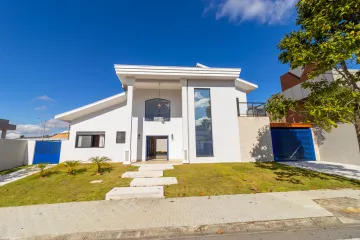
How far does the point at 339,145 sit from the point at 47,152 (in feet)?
76.0

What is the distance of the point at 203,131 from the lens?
1234 centimetres

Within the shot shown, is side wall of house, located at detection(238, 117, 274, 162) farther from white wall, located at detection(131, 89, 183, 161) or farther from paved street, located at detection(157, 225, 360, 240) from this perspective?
paved street, located at detection(157, 225, 360, 240)

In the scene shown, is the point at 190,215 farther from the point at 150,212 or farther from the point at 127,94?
the point at 127,94

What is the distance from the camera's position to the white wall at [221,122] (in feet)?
39.7

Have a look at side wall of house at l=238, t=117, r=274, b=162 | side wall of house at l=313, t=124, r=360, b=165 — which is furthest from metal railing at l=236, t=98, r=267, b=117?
side wall of house at l=313, t=124, r=360, b=165

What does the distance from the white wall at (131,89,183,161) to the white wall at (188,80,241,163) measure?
2.37 meters

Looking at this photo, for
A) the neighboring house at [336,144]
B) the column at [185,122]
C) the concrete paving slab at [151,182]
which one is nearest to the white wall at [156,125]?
the column at [185,122]

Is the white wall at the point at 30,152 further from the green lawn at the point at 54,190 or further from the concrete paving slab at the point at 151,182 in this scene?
the concrete paving slab at the point at 151,182

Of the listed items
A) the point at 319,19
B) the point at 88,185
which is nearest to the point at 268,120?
the point at 319,19

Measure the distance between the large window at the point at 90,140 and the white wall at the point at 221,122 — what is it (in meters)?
7.63

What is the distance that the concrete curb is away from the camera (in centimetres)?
334

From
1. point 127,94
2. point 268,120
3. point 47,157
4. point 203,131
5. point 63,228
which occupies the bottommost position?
point 63,228

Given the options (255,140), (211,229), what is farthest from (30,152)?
(255,140)

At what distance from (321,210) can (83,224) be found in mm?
6065
